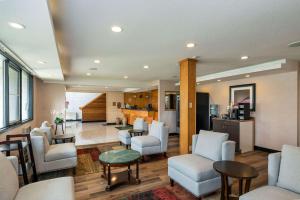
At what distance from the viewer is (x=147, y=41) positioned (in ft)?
9.11

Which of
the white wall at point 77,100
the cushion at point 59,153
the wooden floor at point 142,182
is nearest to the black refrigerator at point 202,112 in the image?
the wooden floor at point 142,182

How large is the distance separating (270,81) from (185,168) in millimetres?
4128

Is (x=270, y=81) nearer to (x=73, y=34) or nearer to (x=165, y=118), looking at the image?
(x=165, y=118)

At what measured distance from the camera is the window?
122 inches

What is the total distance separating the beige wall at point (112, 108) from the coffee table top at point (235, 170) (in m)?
9.41

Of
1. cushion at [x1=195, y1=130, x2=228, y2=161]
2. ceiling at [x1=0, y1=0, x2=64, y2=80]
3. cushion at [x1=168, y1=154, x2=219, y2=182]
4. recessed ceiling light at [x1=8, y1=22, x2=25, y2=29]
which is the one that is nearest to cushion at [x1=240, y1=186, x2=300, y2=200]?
cushion at [x1=168, y1=154, x2=219, y2=182]

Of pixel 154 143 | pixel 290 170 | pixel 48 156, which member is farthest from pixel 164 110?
pixel 290 170

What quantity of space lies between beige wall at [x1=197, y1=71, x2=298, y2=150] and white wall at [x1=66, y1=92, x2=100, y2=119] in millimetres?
10546

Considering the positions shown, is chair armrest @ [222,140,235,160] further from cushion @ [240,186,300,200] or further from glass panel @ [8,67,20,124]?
glass panel @ [8,67,20,124]

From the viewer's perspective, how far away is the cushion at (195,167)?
2.22 m

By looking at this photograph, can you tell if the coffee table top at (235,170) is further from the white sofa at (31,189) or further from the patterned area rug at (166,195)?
the white sofa at (31,189)

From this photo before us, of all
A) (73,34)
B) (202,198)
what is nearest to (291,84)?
(202,198)

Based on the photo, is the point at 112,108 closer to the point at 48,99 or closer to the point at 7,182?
the point at 48,99

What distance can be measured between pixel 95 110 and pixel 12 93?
838cm
